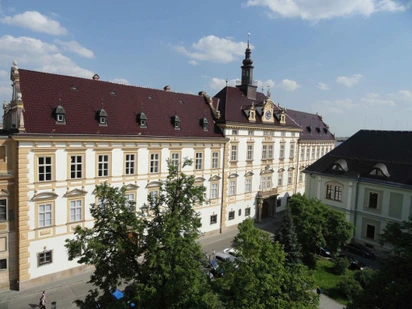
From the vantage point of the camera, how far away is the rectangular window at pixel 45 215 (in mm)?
22205

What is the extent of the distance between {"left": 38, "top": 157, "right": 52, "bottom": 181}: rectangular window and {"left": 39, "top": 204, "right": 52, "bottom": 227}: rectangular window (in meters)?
2.04

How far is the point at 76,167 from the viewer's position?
23.5 m

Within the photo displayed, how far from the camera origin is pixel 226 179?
113ft

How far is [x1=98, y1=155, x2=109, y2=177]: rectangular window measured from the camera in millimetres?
24781

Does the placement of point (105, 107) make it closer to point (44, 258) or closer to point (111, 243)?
point (44, 258)

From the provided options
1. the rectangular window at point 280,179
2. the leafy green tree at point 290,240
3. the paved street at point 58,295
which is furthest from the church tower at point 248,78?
the paved street at point 58,295

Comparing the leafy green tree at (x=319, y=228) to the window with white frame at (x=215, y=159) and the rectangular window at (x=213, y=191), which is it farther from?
the window with white frame at (x=215, y=159)

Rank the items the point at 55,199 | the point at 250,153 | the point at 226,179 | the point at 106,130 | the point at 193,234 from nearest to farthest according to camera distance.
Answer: the point at 193,234 < the point at 55,199 < the point at 106,130 < the point at 226,179 < the point at 250,153

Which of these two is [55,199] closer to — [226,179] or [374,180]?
[226,179]

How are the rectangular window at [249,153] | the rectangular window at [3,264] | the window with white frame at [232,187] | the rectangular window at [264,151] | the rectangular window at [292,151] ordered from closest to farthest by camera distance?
the rectangular window at [3,264] < the window with white frame at [232,187] < the rectangular window at [249,153] < the rectangular window at [264,151] < the rectangular window at [292,151]

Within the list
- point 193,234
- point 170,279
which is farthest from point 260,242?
point 170,279

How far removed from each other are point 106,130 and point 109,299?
15266mm

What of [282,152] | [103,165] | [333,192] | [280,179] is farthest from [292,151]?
[103,165]

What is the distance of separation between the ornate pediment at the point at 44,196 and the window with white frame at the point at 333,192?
2836 centimetres
